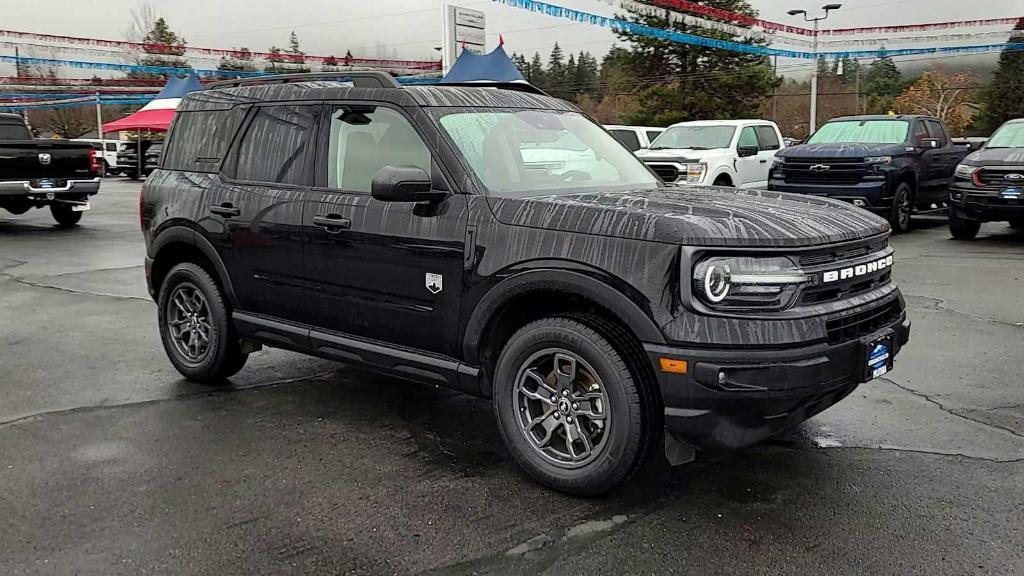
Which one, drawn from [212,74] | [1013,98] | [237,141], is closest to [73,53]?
[212,74]

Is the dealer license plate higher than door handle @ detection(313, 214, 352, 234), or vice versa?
door handle @ detection(313, 214, 352, 234)

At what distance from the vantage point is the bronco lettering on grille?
3.54 metres

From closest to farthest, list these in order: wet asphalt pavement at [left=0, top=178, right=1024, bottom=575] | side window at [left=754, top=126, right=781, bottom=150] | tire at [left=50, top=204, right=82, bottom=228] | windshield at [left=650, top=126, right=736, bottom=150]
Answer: wet asphalt pavement at [left=0, top=178, right=1024, bottom=575] < windshield at [left=650, top=126, right=736, bottom=150] < tire at [left=50, top=204, right=82, bottom=228] < side window at [left=754, top=126, right=781, bottom=150]

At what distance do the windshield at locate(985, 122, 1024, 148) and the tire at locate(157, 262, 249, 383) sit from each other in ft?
38.8

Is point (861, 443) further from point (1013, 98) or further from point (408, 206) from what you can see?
point (1013, 98)

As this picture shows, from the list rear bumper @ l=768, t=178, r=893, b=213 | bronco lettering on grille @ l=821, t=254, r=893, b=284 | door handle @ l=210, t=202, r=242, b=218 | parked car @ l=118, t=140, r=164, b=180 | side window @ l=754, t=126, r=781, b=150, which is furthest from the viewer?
parked car @ l=118, t=140, r=164, b=180

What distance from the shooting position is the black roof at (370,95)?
4484 mm

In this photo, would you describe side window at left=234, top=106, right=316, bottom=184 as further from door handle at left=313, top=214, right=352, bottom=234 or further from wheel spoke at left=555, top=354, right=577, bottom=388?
wheel spoke at left=555, top=354, right=577, bottom=388

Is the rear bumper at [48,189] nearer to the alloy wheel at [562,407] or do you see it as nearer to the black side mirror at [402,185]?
the black side mirror at [402,185]

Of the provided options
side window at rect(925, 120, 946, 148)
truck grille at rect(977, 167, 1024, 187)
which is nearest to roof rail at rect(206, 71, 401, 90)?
truck grille at rect(977, 167, 1024, 187)

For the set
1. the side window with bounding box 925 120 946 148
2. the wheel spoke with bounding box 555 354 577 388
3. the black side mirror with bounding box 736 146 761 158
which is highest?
the side window with bounding box 925 120 946 148

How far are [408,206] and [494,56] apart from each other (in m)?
14.6

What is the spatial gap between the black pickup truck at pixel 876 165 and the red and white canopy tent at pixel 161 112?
20.9m

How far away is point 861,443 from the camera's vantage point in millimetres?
4473
